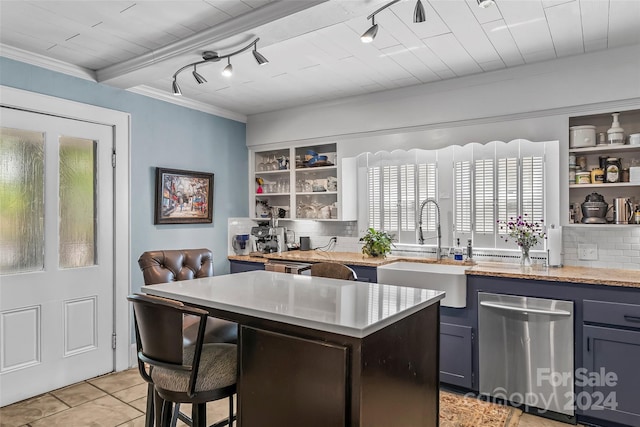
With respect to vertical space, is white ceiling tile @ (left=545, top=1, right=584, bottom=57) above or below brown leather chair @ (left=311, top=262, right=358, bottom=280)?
above

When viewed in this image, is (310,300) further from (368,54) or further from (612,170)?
(612,170)

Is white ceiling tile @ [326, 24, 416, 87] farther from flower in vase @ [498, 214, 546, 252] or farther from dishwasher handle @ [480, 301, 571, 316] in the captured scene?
dishwasher handle @ [480, 301, 571, 316]

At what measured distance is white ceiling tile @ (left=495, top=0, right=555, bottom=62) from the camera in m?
2.37

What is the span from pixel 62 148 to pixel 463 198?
11.1 feet

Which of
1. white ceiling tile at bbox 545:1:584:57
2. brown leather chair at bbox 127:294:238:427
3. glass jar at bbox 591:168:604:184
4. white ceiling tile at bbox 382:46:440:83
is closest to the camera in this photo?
brown leather chair at bbox 127:294:238:427

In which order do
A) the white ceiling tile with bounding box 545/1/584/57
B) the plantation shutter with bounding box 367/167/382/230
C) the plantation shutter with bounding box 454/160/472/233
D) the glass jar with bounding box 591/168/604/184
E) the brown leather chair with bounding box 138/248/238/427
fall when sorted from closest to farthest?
the brown leather chair with bounding box 138/248/238/427
the white ceiling tile with bounding box 545/1/584/57
the glass jar with bounding box 591/168/604/184
the plantation shutter with bounding box 454/160/472/233
the plantation shutter with bounding box 367/167/382/230

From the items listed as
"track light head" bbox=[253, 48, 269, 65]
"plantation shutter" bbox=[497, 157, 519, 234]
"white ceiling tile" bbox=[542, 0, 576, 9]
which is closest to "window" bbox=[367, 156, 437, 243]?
"plantation shutter" bbox=[497, 157, 519, 234]

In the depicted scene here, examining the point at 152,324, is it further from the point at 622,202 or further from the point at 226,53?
the point at 622,202

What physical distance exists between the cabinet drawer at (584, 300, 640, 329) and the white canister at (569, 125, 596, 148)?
1.21 m

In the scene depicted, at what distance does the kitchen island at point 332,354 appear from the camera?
1392 mm

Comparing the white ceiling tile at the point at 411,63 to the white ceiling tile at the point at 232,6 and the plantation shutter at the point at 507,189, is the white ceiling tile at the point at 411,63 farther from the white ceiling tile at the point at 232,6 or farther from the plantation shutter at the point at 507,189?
the white ceiling tile at the point at 232,6

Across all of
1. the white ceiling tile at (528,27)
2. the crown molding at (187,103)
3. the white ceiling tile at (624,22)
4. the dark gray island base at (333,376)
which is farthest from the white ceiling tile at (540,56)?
the crown molding at (187,103)

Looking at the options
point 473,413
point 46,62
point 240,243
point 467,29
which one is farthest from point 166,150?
point 473,413

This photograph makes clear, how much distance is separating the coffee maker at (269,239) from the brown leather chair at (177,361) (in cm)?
287
